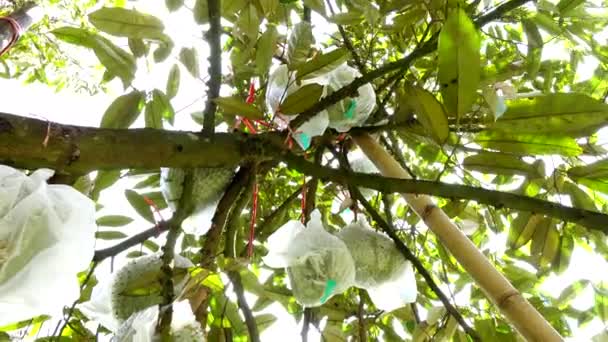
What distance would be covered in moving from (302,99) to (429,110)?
0.51 feet

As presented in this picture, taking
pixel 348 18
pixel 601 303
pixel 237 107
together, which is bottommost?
pixel 601 303

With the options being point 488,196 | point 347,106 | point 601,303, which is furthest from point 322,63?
point 601,303

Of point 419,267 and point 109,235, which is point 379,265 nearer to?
point 419,267

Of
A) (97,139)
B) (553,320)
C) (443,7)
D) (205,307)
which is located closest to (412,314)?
(553,320)

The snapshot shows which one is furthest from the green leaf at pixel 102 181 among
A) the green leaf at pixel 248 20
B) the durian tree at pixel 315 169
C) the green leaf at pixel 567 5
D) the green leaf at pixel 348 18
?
the green leaf at pixel 567 5

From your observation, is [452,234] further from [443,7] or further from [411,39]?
[411,39]

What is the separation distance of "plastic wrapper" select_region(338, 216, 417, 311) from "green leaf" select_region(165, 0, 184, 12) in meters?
0.40

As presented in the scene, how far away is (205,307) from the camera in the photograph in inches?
27.5

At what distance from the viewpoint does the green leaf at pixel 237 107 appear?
0.62 metres

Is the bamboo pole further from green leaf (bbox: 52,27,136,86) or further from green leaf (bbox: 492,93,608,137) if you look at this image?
green leaf (bbox: 52,27,136,86)

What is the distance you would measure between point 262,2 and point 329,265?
350mm

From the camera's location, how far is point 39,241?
1.68 feet

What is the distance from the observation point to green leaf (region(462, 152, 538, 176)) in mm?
754

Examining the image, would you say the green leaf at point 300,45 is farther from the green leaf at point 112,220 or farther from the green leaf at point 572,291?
the green leaf at point 572,291
